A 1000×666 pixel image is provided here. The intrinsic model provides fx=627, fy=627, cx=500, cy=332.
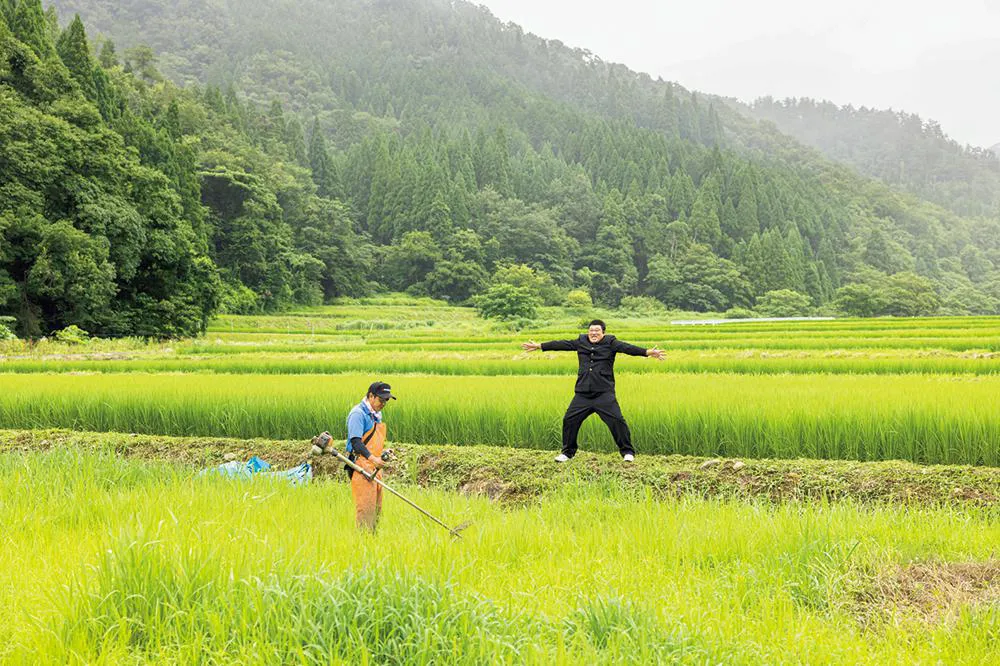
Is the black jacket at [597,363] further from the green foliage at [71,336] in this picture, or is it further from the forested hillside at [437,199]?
the forested hillside at [437,199]

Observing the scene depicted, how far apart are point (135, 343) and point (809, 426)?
26.0m

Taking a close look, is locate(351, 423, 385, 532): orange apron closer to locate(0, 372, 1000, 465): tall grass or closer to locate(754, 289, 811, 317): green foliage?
locate(0, 372, 1000, 465): tall grass

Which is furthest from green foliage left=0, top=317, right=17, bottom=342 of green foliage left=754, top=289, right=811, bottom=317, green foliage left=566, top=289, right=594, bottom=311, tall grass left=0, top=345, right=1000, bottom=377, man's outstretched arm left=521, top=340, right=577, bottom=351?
green foliage left=754, top=289, right=811, bottom=317

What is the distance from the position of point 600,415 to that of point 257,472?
3.80 meters

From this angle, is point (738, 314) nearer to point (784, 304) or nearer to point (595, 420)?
point (784, 304)

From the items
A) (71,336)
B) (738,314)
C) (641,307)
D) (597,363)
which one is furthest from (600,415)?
(738,314)

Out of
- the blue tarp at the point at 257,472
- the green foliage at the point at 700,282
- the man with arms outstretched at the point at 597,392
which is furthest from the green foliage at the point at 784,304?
the blue tarp at the point at 257,472

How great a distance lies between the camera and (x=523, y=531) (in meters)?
4.38

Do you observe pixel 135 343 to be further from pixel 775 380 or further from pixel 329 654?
pixel 329 654

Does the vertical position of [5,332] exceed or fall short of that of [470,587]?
it exceeds it

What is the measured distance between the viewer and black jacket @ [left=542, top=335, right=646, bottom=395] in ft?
24.1

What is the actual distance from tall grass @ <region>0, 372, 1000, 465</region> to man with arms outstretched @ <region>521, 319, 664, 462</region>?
90 centimetres

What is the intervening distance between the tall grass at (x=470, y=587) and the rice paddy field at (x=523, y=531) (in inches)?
0.7

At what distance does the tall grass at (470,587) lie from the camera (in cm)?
257
